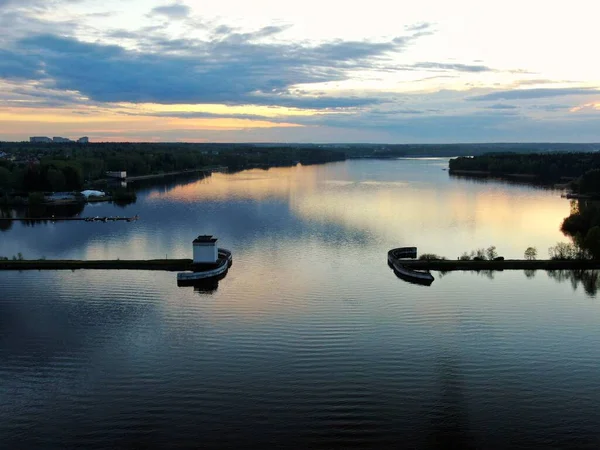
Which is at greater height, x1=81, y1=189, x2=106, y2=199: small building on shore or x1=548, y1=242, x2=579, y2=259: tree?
x1=81, y1=189, x2=106, y2=199: small building on shore

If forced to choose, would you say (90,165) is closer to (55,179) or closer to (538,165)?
(55,179)

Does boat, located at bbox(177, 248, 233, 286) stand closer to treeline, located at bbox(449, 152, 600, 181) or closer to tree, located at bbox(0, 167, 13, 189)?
tree, located at bbox(0, 167, 13, 189)

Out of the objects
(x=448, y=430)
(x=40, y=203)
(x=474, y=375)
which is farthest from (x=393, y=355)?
(x=40, y=203)

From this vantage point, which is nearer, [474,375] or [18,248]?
[474,375]

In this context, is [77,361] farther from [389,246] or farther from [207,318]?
[389,246]

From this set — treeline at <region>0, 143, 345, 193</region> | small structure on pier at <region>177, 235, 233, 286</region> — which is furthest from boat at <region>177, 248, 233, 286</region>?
treeline at <region>0, 143, 345, 193</region>

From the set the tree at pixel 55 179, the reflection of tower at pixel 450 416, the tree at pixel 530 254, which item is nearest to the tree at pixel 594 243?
the tree at pixel 530 254
